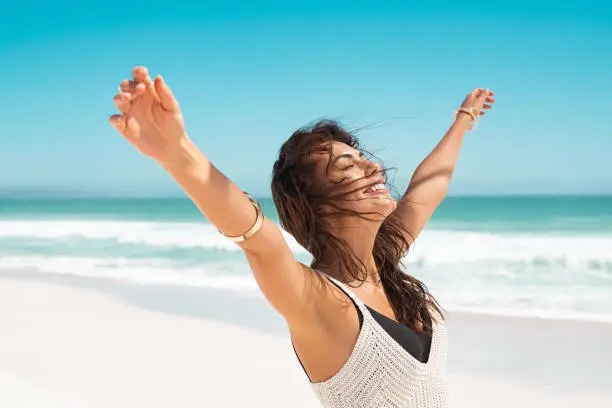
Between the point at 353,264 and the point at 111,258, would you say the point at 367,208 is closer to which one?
the point at 353,264

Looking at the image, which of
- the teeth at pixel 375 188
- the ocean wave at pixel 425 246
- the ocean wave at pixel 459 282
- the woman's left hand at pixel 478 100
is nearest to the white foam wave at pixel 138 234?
the ocean wave at pixel 425 246

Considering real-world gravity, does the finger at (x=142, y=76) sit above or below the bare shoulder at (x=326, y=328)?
above

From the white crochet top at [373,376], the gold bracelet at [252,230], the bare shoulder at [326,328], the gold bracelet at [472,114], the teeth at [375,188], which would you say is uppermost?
the gold bracelet at [472,114]

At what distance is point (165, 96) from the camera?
1.35 m

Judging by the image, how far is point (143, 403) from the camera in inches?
187

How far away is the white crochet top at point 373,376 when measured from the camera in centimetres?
200

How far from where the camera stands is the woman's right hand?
1350 mm

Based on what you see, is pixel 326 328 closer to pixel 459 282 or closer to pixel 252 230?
pixel 252 230

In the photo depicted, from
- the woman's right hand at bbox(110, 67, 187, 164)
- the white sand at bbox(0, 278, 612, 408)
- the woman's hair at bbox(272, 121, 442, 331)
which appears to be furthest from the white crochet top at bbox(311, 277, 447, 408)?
the white sand at bbox(0, 278, 612, 408)

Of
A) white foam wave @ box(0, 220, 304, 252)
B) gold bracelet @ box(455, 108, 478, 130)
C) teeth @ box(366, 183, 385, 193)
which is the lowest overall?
teeth @ box(366, 183, 385, 193)

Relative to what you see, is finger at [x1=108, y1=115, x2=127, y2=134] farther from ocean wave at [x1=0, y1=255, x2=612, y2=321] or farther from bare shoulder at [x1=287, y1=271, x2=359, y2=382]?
ocean wave at [x1=0, y1=255, x2=612, y2=321]

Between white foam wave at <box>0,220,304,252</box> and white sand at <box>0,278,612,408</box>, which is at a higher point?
white foam wave at <box>0,220,304,252</box>

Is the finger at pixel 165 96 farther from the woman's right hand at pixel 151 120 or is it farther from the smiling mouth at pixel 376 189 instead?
the smiling mouth at pixel 376 189

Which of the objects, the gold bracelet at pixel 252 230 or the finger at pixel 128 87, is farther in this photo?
the gold bracelet at pixel 252 230
